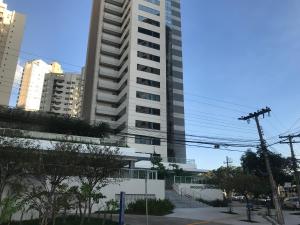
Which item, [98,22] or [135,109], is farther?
[98,22]

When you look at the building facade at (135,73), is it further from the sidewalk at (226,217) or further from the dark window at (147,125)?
the sidewalk at (226,217)

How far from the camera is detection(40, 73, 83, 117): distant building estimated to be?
151375 millimetres

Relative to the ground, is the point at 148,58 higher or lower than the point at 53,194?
higher

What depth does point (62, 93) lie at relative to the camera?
154375 millimetres

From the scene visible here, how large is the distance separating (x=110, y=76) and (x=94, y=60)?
7.64m

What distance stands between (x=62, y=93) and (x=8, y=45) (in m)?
50.2

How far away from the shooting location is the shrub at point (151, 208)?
91.2ft

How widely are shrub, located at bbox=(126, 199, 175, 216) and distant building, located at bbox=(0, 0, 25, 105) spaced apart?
75.6 meters

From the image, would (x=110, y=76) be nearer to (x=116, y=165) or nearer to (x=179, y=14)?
(x=179, y=14)

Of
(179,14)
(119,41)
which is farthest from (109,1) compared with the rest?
(179,14)

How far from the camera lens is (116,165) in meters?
20.7

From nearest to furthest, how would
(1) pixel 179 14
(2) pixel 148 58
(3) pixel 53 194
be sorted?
(3) pixel 53 194
(2) pixel 148 58
(1) pixel 179 14

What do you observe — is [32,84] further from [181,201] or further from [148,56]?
[181,201]

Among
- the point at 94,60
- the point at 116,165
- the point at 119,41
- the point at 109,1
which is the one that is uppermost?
the point at 109,1
